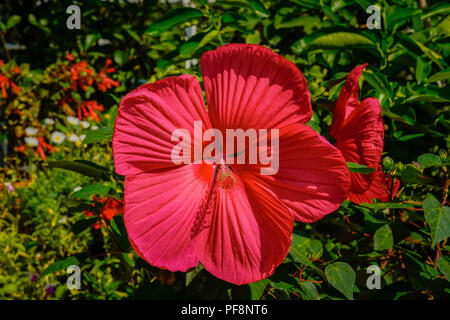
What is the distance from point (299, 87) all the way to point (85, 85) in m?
2.15

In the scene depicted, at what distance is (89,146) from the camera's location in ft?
8.25

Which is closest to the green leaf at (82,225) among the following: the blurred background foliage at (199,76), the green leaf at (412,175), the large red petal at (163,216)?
the blurred background foliage at (199,76)

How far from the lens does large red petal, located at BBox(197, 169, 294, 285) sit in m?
0.59

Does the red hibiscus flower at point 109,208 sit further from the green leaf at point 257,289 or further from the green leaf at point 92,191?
the green leaf at point 257,289

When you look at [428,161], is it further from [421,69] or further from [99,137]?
[99,137]

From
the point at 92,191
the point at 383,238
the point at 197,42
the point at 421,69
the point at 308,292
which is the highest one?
the point at 197,42

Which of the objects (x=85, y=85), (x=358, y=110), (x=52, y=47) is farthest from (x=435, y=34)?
(x=52, y=47)

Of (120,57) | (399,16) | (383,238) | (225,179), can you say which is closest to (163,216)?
(225,179)

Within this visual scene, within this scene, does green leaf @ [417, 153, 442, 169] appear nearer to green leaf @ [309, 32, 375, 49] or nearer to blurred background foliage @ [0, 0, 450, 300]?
blurred background foliage @ [0, 0, 450, 300]

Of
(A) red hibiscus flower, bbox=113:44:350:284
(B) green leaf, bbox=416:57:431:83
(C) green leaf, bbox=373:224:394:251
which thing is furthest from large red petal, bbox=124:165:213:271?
(B) green leaf, bbox=416:57:431:83

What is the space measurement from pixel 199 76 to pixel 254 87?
49 centimetres

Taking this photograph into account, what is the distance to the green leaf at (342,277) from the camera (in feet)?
2.11

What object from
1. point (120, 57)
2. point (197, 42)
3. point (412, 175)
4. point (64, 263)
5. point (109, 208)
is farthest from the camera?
point (120, 57)

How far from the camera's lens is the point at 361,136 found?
66 cm
